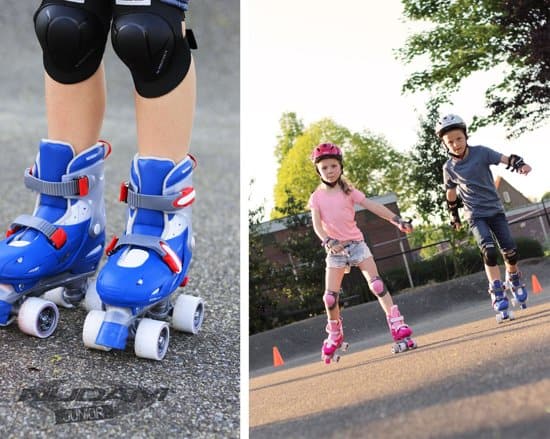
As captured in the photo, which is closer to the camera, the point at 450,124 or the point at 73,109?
the point at 73,109

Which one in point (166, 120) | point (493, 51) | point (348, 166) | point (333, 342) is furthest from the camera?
point (348, 166)

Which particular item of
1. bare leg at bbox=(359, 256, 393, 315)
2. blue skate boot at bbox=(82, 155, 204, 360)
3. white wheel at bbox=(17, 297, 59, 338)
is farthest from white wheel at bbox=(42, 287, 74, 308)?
bare leg at bbox=(359, 256, 393, 315)

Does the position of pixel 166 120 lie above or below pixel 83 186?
above

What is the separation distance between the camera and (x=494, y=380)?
1.42 m

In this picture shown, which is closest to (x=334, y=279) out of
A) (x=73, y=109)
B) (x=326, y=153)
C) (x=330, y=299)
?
(x=330, y=299)

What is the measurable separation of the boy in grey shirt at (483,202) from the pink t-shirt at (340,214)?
25 cm

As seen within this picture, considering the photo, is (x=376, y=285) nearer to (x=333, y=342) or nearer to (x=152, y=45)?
(x=333, y=342)

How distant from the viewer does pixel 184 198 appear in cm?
164

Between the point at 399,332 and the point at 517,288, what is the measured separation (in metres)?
0.32

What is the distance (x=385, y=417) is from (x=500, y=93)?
41.5 inches

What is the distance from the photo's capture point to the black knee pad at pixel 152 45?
1503 millimetres

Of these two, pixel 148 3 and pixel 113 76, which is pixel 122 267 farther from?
pixel 113 76

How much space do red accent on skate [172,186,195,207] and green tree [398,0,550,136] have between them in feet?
2.60

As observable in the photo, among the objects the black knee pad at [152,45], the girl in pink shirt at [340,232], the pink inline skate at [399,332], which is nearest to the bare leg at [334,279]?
the girl in pink shirt at [340,232]
